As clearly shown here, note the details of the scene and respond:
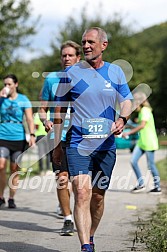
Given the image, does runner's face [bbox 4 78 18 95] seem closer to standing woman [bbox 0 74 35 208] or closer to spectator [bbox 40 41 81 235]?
standing woman [bbox 0 74 35 208]

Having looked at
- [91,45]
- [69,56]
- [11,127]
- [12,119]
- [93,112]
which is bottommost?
[11,127]

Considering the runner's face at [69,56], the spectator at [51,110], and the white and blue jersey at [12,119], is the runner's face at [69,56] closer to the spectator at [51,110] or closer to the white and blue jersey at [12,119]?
the spectator at [51,110]

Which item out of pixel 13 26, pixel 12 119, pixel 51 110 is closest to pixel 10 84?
pixel 12 119

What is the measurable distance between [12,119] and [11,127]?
0.13m

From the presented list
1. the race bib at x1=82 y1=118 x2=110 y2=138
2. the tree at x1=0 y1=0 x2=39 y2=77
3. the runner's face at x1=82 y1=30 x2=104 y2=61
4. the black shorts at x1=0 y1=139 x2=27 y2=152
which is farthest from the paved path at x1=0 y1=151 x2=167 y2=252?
the tree at x1=0 y1=0 x2=39 y2=77

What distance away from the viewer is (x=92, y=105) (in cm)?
625

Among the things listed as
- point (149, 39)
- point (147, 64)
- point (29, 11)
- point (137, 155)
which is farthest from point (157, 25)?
point (137, 155)

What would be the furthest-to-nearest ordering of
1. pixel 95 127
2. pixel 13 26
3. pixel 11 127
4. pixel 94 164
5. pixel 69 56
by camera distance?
pixel 13 26 < pixel 11 127 < pixel 69 56 < pixel 94 164 < pixel 95 127

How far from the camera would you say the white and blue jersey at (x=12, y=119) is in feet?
33.1

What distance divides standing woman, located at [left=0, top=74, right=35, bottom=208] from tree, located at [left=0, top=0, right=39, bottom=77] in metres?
10.4

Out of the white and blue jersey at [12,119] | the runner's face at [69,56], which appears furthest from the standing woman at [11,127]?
the runner's face at [69,56]

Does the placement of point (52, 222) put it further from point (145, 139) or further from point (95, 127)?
point (145, 139)

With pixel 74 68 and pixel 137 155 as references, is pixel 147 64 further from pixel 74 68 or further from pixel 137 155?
pixel 74 68

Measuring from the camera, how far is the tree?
21875 mm
